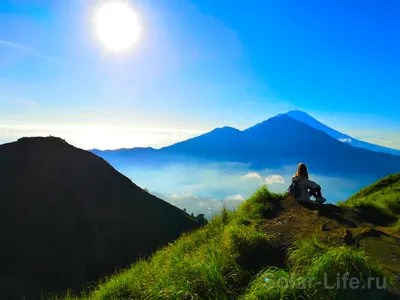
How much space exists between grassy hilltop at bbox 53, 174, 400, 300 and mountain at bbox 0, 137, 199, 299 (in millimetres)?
54377

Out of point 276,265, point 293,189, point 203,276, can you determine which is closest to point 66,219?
point 293,189

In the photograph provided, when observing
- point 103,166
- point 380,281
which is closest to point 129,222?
point 103,166

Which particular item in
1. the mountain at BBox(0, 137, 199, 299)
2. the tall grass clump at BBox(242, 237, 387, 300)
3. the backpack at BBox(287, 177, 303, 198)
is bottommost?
the mountain at BBox(0, 137, 199, 299)

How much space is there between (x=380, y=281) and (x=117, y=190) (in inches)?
3542

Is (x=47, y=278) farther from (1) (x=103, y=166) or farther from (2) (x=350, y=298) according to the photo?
(2) (x=350, y=298)

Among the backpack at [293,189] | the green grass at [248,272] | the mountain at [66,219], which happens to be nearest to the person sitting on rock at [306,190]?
the backpack at [293,189]

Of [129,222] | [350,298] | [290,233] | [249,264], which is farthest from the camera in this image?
[129,222]

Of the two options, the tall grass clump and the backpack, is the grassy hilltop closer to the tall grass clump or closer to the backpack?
the tall grass clump

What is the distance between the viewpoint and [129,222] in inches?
3211

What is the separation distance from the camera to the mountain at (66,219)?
5819 centimetres

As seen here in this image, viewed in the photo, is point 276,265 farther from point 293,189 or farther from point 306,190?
point 293,189

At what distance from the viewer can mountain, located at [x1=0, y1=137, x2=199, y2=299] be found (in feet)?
191

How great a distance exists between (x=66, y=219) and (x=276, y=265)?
76.9m

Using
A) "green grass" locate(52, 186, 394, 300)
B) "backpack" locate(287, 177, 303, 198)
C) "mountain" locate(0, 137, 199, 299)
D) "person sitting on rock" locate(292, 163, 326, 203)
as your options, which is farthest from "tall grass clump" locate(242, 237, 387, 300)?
"mountain" locate(0, 137, 199, 299)
